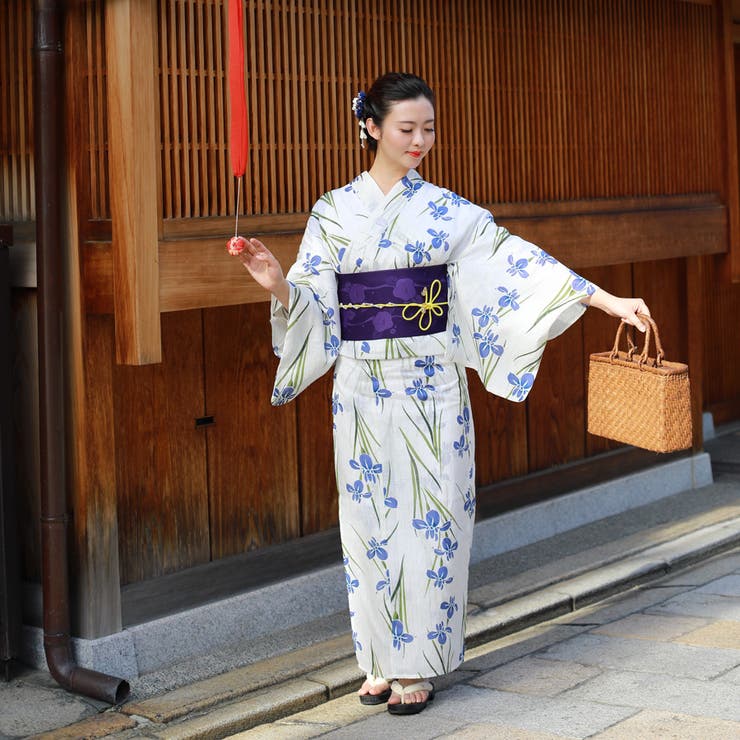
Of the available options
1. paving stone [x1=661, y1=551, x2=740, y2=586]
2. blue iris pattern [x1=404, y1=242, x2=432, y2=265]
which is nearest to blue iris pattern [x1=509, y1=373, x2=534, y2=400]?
blue iris pattern [x1=404, y1=242, x2=432, y2=265]

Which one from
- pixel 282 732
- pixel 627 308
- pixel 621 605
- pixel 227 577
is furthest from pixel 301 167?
pixel 621 605

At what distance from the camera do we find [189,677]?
5594 millimetres

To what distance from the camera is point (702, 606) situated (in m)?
6.57

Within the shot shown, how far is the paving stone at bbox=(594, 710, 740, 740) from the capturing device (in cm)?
479

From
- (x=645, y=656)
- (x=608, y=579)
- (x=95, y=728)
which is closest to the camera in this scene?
(x=95, y=728)

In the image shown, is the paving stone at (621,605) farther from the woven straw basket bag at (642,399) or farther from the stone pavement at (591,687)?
the woven straw basket bag at (642,399)

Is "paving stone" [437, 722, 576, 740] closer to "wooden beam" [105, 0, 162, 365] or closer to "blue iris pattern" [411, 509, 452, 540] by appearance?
"blue iris pattern" [411, 509, 452, 540]

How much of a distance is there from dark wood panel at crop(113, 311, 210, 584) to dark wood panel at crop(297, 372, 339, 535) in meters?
0.65

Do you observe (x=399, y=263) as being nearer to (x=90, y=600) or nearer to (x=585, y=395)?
(x=90, y=600)

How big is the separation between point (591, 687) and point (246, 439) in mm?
1909

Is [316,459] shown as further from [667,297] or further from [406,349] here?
[667,297]

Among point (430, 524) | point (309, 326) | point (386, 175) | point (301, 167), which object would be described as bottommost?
point (430, 524)

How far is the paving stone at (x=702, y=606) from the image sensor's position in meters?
6.39

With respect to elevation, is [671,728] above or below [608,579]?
below
